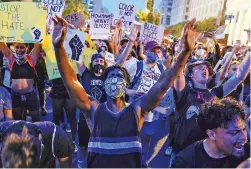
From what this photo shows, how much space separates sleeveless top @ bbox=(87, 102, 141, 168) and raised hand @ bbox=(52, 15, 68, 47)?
62cm

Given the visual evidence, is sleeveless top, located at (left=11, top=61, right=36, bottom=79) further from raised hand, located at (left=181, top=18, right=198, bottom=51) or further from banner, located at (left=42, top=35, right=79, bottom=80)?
raised hand, located at (left=181, top=18, right=198, bottom=51)

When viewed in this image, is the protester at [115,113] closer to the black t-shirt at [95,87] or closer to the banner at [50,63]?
the black t-shirt at [95,87]

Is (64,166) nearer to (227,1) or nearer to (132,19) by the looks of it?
(132,19)

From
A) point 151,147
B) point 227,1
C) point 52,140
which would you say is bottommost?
point 151,147

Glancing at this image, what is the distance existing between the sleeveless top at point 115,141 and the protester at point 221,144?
42 centimetres

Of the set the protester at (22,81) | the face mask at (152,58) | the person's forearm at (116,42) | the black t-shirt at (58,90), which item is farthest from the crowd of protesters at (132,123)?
the person's forearm at (116,42)

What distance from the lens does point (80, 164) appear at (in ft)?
16.5

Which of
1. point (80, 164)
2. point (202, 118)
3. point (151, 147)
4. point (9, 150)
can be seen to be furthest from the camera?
point (151, 147)

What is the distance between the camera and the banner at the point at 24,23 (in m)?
5.00

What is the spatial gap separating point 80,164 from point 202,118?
2.54 m

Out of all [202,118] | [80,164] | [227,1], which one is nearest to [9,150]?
[202,118]

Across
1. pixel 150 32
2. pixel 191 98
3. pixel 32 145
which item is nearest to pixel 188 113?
pixel 191 98

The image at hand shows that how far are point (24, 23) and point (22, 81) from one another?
99cm

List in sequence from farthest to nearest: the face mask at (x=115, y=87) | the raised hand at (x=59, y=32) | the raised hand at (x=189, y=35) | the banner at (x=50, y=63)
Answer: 1. the banner at (x=50, y=63)
2. the face mask at (x=115, y=87)
3. the raised hand at (x=59, y=32)
4. the raised hand at (x=189, y=35)
